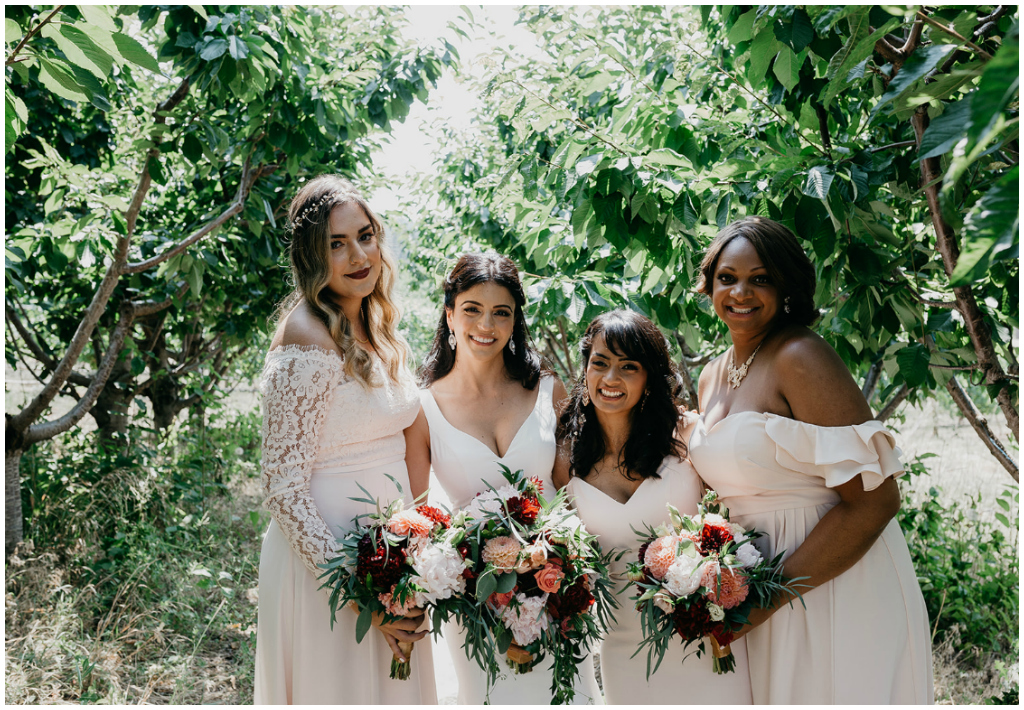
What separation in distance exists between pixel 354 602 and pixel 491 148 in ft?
16.2

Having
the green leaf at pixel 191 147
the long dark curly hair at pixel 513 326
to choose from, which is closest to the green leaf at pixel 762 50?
the long dark curly hair at pixel 513 326

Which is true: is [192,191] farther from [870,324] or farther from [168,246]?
[870,324]

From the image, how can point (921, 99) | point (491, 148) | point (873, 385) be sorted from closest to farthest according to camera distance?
point (921, 99) → point (873, 385) → point (491, 148)

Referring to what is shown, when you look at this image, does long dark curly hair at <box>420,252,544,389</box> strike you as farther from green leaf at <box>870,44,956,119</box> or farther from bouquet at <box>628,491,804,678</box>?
green leaf at <box>870,44,956,119</box>

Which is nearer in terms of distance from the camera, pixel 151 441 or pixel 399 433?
pixel 399 433

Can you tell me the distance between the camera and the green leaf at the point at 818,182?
74.8 inches

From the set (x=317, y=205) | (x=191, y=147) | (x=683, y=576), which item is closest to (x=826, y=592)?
(x=683, y=576)

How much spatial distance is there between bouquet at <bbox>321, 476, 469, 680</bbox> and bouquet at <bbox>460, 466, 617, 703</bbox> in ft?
0.27

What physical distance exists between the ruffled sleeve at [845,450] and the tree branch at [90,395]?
465 cm

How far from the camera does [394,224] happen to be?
7.21 m

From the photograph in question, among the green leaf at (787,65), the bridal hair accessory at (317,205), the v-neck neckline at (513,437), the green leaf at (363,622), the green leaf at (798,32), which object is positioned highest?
the green leaf at (787,65)

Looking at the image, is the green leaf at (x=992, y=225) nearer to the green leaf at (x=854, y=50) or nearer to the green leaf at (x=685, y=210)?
the green leaf at (x=854, y=50)

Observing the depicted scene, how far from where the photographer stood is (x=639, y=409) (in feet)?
8.89

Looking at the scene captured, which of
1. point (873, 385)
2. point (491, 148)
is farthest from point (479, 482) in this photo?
point (491, 148)
